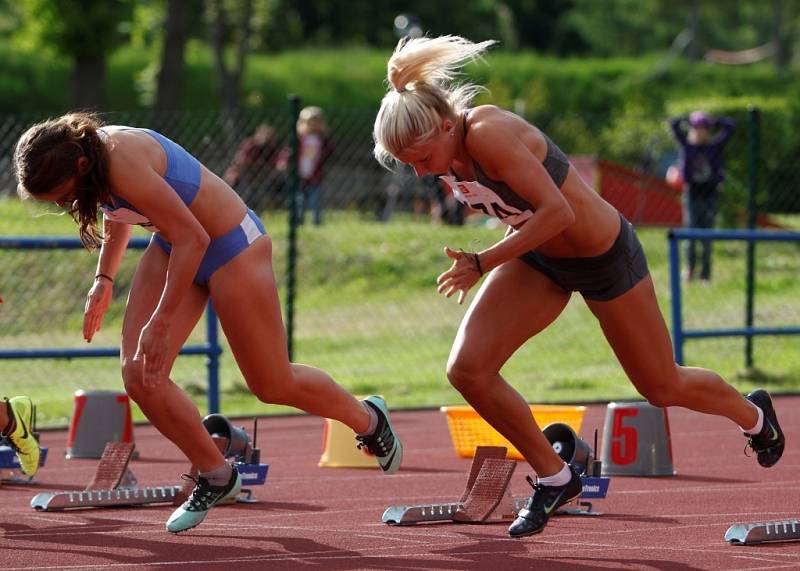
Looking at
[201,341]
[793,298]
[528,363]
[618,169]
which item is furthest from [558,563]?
[618,169]

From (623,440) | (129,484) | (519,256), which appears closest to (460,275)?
(519,256)

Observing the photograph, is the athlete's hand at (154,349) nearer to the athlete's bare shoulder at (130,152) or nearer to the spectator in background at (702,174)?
the athlete's bare shoulder at (130,152)

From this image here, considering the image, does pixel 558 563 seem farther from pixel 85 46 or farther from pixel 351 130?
pixel 85 46

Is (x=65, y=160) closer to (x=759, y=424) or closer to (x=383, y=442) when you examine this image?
(x=383, y=442)

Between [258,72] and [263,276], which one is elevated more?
[263,276]

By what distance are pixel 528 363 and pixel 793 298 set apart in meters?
4.00

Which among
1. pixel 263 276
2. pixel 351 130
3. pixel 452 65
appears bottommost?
pixel 351 130

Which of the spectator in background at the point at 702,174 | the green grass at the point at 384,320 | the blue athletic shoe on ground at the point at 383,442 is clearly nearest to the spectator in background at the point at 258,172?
the green grass at the point at 384,320

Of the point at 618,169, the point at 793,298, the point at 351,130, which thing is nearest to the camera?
the point at 793,298

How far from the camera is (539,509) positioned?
6.27 meters

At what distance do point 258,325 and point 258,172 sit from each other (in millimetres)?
9112

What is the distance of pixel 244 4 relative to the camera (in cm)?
3603

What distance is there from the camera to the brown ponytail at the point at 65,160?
5.70 meters

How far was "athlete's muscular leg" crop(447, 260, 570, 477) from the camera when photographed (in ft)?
20.3
